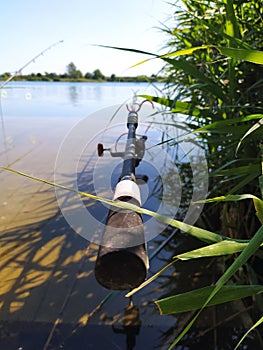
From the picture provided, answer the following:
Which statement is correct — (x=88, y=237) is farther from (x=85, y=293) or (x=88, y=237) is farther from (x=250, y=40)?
(x=250, y=40)

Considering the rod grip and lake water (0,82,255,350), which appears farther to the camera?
lake water (0,82,255,350)

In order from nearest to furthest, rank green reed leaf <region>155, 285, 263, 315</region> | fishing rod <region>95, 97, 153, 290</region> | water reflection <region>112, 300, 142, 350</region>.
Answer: green reed leaf <region>155, 285, 263, 315</region> < fishing rod <region>95, 97, 153, 290</region> < water reflection <region>112, 300, 142, 350</region>

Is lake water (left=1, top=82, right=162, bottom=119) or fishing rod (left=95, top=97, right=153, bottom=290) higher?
fishing rod (left=95, top=97, right=153, bottom=290)

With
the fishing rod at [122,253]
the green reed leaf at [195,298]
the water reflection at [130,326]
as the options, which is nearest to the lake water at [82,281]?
the water reflection at [130,326]

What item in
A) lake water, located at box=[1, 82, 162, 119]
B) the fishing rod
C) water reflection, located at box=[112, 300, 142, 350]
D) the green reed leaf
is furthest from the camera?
lake water, located at box=[1, 82, 162, 119]

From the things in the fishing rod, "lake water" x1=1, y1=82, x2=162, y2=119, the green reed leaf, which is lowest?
"lake water" x1=1, y1=82, x2=162, y2=119

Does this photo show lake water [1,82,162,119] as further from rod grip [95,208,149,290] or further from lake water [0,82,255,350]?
rod grip [95,208,149,290]

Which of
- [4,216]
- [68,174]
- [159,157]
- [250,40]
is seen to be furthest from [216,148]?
[68,174]

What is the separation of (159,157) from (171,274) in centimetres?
84

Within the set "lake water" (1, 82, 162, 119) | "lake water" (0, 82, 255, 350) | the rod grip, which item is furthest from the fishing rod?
"lake water" (1, 82, 162, 119)

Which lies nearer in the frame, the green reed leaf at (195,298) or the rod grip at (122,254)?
the green reed leaf at (195,298)

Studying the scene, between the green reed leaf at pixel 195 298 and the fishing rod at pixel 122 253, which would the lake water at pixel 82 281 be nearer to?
the fishing rod at pixel 122 253

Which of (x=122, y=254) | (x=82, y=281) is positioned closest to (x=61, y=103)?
(x=82, y=281)

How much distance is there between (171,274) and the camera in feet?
3.67
